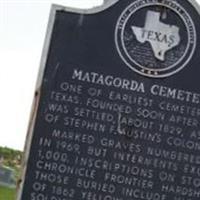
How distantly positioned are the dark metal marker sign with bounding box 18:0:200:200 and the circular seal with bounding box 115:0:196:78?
0.04 ft

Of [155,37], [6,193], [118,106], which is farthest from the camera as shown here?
[6,193]

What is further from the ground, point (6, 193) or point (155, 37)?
point (155, 37)

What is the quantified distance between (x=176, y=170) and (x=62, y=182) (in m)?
1.27

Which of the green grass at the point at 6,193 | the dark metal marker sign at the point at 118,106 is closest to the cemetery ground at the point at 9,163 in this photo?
the green grass at the point at 6,193

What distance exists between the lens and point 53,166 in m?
8.98

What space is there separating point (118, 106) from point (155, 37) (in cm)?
91

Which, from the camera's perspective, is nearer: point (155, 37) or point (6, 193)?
point (155, 37)

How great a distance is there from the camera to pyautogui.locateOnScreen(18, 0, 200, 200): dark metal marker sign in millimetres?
9023

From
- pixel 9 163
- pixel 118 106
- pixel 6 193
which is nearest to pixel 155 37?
pixel 118 106

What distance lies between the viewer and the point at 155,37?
30.8 feet

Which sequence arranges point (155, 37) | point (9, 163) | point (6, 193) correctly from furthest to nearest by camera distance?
point (9, 163), point (6, 193), point (155, 37)

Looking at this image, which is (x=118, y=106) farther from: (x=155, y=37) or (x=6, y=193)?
(x=6, y=193)

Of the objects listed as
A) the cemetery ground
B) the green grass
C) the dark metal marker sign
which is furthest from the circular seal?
the green grass

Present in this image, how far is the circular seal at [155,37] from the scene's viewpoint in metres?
9.32
